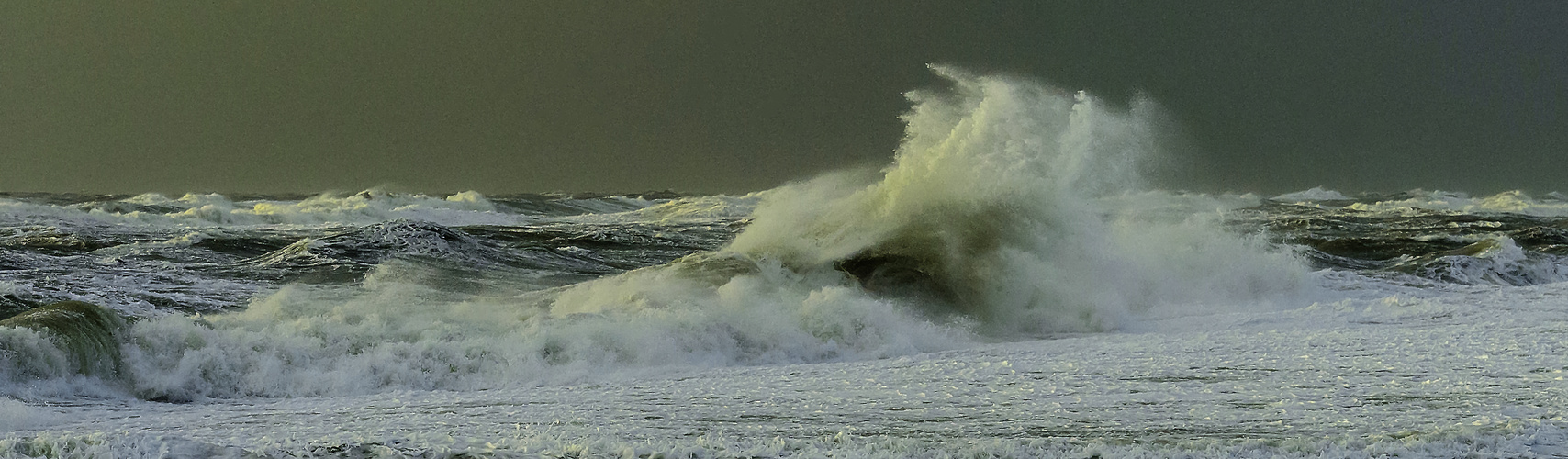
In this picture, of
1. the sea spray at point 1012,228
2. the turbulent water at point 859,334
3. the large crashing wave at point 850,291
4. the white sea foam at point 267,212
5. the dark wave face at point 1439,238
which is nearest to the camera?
the turbulent water at point 859,334

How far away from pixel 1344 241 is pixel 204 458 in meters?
19.5

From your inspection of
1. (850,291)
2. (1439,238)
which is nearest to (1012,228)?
(850,291)

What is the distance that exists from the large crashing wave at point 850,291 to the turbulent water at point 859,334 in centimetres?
3

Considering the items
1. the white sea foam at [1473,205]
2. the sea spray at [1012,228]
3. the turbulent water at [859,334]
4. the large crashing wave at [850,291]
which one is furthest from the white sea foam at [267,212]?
the white sea foam at [1473,205]

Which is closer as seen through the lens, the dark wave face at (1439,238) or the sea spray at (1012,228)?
the sea spray at (1012,228)

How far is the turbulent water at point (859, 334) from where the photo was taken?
4562 mm

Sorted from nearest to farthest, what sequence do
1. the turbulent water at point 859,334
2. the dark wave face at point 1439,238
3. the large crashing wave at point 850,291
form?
the turbulent water at point 859,334 < the large crashing wave at point 850,291 < the dark wave face at point 1439,238

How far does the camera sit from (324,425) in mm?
4887

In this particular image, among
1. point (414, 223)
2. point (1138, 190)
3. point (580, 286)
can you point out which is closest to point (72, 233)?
point (414, 223)

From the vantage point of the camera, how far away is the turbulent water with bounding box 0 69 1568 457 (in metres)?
4.56

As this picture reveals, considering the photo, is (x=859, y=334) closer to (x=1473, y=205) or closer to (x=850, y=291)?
(x=850, y=291)

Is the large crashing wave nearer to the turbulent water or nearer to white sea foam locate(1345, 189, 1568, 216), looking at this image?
the turbulent water

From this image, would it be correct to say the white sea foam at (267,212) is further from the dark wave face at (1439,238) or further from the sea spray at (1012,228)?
the dark wave face at (1439,238)

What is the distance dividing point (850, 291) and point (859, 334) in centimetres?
111
